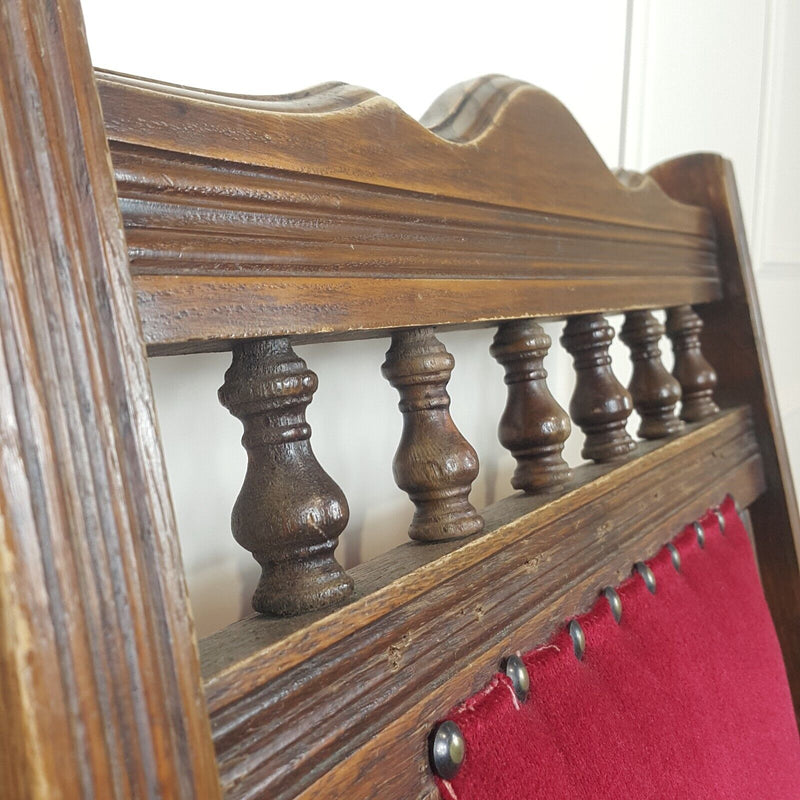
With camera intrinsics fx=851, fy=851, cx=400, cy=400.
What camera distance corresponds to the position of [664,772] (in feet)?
1.42

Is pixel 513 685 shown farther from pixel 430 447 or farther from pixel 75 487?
pixel 75 487

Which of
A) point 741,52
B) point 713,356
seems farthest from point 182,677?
point 741,52

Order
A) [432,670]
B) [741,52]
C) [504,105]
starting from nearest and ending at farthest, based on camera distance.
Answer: [432,670] → [504,105] → [741,52]

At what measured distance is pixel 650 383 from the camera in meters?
0.64

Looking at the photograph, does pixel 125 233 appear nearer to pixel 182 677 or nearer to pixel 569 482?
pixel 182 677

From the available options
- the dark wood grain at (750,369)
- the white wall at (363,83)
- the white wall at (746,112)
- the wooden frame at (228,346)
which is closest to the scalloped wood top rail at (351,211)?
the wooden frame at (228,346)

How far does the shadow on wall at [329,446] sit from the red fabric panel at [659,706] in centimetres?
15

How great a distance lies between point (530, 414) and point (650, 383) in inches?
8.0

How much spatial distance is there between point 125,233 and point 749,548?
586 mm

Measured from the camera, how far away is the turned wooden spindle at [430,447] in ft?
1.26

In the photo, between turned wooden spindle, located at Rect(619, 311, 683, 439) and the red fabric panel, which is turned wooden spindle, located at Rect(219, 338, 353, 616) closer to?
the red fabric panel

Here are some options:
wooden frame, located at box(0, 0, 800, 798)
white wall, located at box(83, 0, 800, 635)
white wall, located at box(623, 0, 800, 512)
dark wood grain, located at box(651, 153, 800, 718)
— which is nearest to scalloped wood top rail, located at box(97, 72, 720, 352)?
wooden frame, located at box(0, 0, 800, 798)

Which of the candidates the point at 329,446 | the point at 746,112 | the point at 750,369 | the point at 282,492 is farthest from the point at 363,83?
the point at 746,112

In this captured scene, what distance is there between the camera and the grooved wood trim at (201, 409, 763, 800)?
0.27 meters
